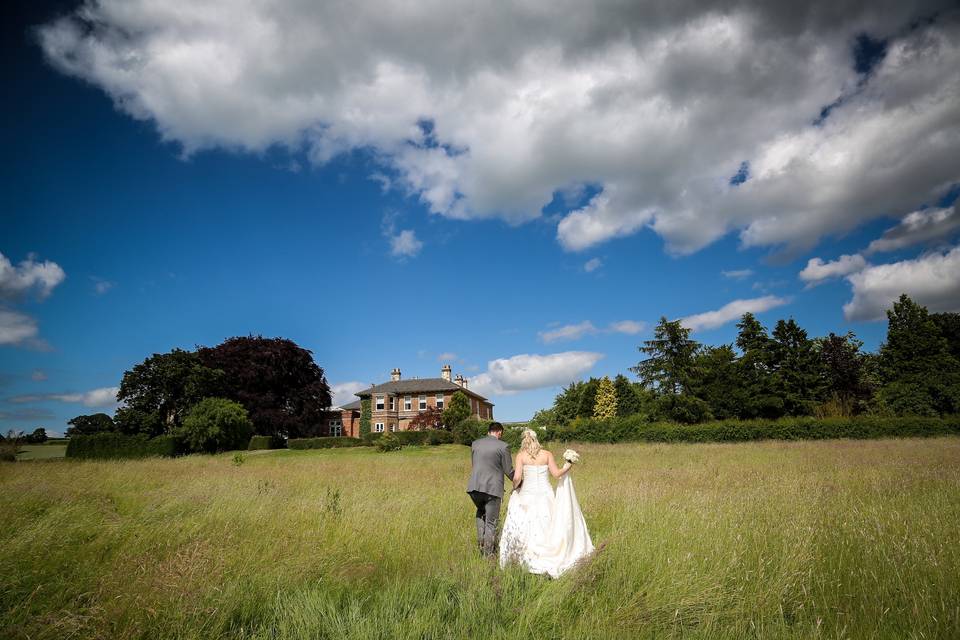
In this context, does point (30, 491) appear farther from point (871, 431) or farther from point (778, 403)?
point (778, 403)

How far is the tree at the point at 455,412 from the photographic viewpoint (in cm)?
4950

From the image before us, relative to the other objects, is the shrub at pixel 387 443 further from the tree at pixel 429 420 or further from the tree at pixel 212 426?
the tree at pixel 429 420

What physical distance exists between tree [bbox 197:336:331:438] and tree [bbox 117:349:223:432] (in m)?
6.04

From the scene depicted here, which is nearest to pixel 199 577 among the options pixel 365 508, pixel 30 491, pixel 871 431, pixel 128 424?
pixel 365 508

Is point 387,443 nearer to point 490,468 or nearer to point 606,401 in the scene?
point 490,468

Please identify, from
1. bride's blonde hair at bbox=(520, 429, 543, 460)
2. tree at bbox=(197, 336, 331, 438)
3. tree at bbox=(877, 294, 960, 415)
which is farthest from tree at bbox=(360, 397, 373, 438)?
bride's blonde hair at bbox=(520, 429, 543, 460)

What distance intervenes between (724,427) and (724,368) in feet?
46.8

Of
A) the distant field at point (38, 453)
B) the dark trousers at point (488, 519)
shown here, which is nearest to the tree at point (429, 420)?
the distant field at point (38, 453)

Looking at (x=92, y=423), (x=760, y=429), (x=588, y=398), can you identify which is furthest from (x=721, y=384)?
(x=92, y=423)

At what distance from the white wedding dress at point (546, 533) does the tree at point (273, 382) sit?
47.0m

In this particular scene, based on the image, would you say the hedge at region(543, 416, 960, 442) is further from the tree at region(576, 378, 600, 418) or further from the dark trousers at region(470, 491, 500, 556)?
the dark trousers at region(470, 491, 500, 556)

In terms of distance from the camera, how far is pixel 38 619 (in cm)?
361

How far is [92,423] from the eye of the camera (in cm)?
3656

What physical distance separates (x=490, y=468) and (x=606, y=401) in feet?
189
